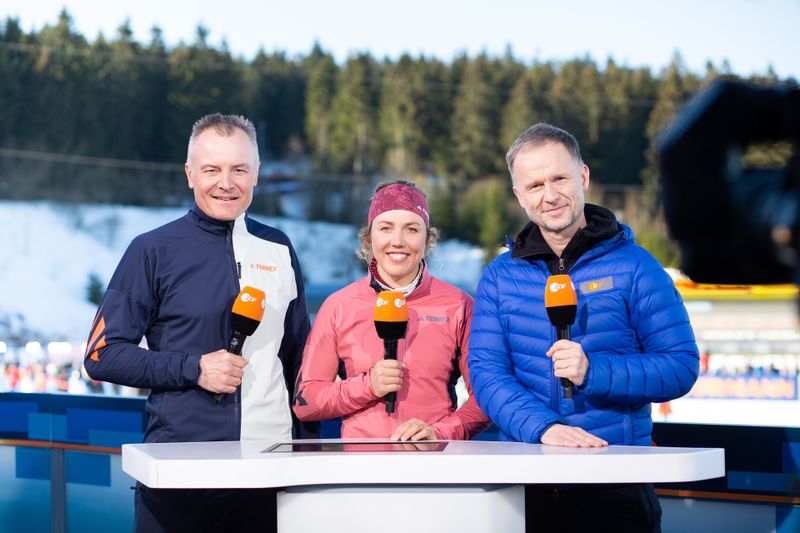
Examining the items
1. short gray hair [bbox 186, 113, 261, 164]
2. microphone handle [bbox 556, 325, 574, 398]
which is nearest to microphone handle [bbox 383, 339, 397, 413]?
microphone handle [bbox 556, 325, 574, 398]

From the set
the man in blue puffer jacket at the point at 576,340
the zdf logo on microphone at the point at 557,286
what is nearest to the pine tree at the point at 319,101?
the man in blue puffer jacket at the point at 576,340

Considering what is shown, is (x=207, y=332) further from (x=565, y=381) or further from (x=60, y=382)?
(x=60, y=382)

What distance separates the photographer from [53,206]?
96.9ft

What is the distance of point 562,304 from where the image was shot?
2.16 m

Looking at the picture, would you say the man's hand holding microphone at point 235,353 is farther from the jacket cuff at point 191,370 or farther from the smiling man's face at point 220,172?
the smiling man's face at point 220,172

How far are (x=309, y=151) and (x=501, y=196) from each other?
5.84 metres

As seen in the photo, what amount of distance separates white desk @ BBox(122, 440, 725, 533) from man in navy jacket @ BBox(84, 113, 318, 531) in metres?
0.42

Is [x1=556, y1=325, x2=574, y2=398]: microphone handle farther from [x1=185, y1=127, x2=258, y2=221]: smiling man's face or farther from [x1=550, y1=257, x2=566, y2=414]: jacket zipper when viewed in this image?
[x1=185, y1=127, x2=258, y2=221]: smiling man's face

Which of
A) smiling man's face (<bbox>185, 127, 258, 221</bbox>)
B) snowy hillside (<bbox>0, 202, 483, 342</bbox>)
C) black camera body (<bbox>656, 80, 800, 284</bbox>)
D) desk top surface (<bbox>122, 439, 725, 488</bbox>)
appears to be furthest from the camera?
snowy hillside (<bbox>0, 202, 483, 342</bbox>)

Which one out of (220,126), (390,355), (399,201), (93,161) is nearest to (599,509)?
(390,355)

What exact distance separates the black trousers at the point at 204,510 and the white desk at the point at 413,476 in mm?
398

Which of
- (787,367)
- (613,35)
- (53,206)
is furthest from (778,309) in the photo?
(53,206)

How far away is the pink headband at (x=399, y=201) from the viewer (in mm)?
2680

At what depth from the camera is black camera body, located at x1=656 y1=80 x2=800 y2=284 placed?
1.31m
